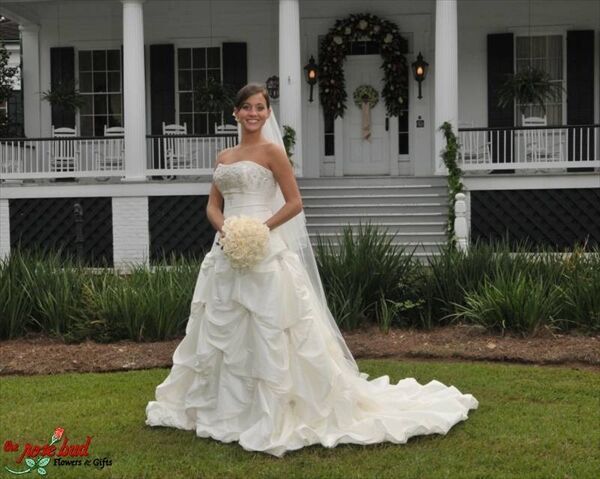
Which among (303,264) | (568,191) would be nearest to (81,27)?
(568,191)

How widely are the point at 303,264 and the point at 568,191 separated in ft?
30.9

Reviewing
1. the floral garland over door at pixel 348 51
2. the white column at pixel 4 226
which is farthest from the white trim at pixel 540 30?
the white column at pixel 4 226

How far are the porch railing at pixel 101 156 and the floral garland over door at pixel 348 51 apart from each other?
253cm

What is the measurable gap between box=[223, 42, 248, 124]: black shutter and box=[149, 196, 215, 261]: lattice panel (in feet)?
10.9

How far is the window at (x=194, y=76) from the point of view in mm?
16672

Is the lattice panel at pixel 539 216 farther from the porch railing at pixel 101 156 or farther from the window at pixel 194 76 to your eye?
the window at pixel 194 76

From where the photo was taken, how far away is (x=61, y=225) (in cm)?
1450

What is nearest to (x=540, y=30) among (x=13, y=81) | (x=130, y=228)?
(x=130, y=228)

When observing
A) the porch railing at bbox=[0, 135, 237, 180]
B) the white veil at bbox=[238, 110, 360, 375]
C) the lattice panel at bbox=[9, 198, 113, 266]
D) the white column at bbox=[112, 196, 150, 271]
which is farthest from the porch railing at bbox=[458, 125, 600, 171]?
the white veil at bbox=[238, 110, 360, 375]

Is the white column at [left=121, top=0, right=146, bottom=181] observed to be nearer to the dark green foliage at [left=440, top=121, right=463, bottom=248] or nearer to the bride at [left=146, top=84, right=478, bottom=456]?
the dark green foliage at [left=440, top=121, right=463, bottom=248]

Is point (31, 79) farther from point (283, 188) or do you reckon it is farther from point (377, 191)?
point (283, 188)

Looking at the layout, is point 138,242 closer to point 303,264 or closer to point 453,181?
point 453,181

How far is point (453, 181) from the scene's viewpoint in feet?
44.0

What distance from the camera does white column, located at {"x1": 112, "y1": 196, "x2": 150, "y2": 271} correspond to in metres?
14.2
